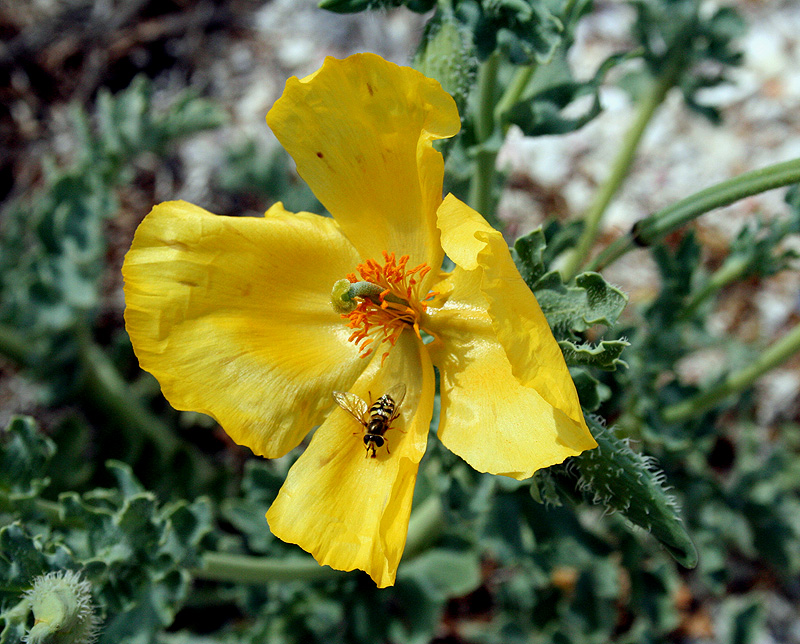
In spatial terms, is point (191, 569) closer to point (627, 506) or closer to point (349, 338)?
point (349, 338)

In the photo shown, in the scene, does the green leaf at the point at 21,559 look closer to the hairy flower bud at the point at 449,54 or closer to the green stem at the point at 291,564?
the green stem at the point at 291,564

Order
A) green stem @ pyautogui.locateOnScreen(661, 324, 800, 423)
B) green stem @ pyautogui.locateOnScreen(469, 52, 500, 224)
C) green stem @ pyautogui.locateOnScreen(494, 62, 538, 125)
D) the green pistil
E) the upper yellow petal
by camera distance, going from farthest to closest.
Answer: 1. green stem @ pyautogui.locateOnScreen(661, 324, 800, 423)
2. green stem @ pyautogui.locateOnScreen(494, 62, 538, 125)
3. green stem @ pyautogui.locateOnScreen(469, 52, 500, 224)
4. the green pistil
5. the upper yellow petal

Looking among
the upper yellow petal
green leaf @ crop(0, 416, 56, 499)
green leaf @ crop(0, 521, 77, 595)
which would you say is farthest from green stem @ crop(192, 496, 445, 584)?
the upper yellow petal

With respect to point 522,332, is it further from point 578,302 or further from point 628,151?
point 628,151

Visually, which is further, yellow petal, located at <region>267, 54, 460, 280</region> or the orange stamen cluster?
the orange stamen cluster

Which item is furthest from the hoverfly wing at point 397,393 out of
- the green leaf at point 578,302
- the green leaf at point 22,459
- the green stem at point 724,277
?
the green stem at point 724,277

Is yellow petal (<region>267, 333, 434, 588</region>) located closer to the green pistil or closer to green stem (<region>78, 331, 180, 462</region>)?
the green pistil

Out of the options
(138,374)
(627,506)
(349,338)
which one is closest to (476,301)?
(349,338)

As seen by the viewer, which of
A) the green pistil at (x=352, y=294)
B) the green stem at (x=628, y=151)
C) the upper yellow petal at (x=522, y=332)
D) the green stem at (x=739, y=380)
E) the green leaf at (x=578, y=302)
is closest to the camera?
the upper yellow petal at (x=522, y=332)
